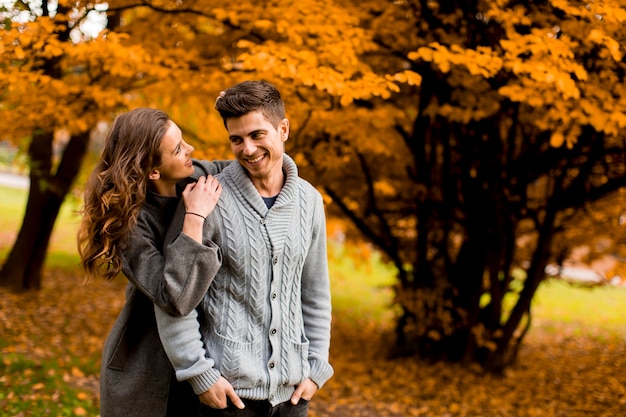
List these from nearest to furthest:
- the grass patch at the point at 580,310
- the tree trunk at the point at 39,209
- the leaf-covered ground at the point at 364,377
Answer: the leaf-covered ground at the point at 364,377
the tree trunk at the point at 39,209
the grass patch at the point at 580,310

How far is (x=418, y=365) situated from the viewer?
23.8ft

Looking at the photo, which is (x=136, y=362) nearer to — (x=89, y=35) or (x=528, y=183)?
(x=89, y=35)

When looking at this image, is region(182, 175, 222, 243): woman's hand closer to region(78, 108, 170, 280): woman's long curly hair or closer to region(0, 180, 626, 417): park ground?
region(78, 108, 170, 280): woman's long curly hair

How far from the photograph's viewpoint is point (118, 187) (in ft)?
6.91

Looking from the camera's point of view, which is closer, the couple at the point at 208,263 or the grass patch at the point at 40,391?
the couple at the point at 208,263

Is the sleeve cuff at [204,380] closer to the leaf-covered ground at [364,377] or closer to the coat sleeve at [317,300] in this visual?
the coat sleeve at [317,300]

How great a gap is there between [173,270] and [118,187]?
36 centimetres

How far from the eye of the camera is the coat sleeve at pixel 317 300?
7.87ft

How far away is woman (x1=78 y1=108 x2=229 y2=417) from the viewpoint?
6.75ft

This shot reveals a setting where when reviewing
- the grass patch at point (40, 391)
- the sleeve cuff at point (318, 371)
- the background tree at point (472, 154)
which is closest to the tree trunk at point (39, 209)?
the grass patch at point (40, 391)

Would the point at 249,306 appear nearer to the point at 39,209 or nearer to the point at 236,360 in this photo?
the point at 236,360

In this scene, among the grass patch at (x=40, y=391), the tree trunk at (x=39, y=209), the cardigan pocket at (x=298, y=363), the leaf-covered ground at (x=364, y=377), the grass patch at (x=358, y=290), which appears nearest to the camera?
the cardigan pocket at (x=298, y=363)

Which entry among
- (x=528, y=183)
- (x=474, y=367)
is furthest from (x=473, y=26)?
(x=474, y=367)

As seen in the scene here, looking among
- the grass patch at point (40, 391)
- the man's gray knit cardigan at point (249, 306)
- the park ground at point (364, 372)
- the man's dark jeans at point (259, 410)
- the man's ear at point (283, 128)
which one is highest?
the man's ear at point (283, 128)
